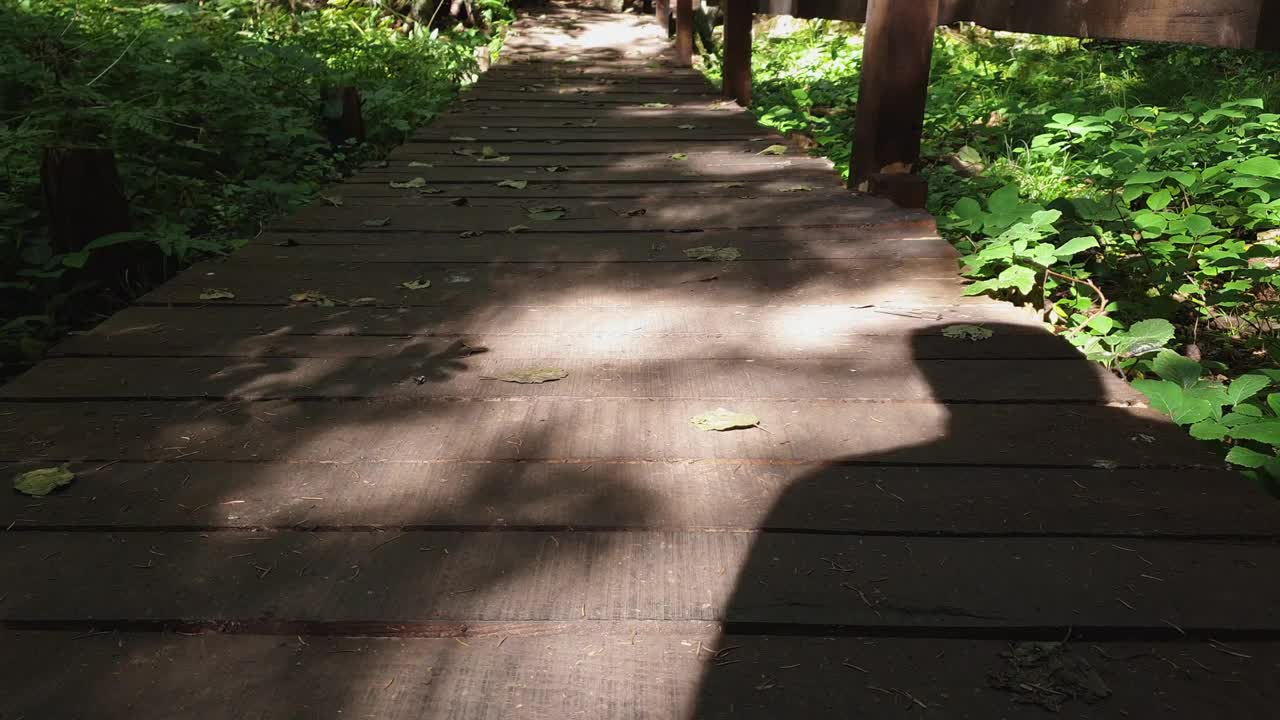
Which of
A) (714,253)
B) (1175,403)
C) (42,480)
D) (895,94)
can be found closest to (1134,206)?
(895,94)

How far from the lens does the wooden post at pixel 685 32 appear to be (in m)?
9.42

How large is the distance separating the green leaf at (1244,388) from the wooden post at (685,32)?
819cm

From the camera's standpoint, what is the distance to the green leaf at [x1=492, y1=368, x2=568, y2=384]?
2111mm

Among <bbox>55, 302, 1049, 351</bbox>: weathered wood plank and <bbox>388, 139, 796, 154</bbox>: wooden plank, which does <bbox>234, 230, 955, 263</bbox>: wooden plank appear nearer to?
<bbox>55, 302, 1049, 351</bbox>: weathered wood plank

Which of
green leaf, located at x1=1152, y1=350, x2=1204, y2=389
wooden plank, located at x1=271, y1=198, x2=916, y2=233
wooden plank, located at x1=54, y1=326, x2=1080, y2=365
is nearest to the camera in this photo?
green leaf, located at x1=1152, y1=350, x2=1204, y2=389

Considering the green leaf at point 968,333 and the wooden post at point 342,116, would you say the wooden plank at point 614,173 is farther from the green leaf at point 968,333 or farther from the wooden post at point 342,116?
the green leaf at point 968,333

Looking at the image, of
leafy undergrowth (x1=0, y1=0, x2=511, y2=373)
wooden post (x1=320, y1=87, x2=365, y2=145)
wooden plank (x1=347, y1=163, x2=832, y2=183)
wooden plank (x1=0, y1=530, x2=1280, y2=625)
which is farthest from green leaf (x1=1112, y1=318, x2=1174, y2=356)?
wooden post (x1=320, y1=87, x2=365, y2=145)

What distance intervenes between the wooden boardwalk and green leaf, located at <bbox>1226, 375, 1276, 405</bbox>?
216 mm

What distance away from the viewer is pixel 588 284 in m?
2.85

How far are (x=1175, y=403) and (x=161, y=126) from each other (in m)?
5.08

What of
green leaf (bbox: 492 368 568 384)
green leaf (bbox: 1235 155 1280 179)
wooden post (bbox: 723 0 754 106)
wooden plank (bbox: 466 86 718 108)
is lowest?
green leaf (bbox: 492 368 568 384)

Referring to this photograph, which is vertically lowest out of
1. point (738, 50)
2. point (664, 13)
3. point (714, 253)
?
point (714, 253)

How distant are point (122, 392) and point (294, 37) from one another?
743 centimetres

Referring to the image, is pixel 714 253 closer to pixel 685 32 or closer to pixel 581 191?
pixel 581 191
